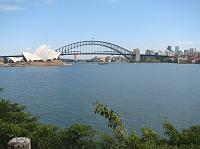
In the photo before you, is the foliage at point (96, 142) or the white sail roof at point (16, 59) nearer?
the foliage at point (96, 142)

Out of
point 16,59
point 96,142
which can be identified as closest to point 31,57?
point 16,59

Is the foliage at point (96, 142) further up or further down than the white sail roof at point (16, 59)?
further down

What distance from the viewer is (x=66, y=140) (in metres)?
10.6

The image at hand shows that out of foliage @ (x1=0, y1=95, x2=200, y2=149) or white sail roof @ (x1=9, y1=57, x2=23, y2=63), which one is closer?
foliage @ (x1=0, y1=95, x2=200, y2=149)

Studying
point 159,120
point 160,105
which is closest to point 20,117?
point 159,120

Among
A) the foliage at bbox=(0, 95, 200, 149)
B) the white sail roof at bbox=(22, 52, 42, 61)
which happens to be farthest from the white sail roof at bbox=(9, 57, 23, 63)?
the foliage at bbox=(0, 95, 200, 149)

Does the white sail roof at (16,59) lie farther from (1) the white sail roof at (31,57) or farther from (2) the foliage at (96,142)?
(2) the foliage at (96,142)

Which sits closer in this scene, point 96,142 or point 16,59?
point 96,142

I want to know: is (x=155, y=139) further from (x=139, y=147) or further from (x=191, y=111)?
(x=191, y=111)

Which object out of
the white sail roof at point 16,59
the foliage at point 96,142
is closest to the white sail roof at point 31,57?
the white sail roof at point 16,59

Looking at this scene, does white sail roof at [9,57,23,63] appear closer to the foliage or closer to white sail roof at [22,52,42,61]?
white sail roof at [22,52,42,61]

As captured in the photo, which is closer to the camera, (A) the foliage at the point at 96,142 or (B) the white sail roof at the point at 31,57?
(A) the foliage at the point at 96,142

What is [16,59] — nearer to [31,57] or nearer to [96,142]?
[31,57]

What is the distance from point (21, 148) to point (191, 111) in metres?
27.6
